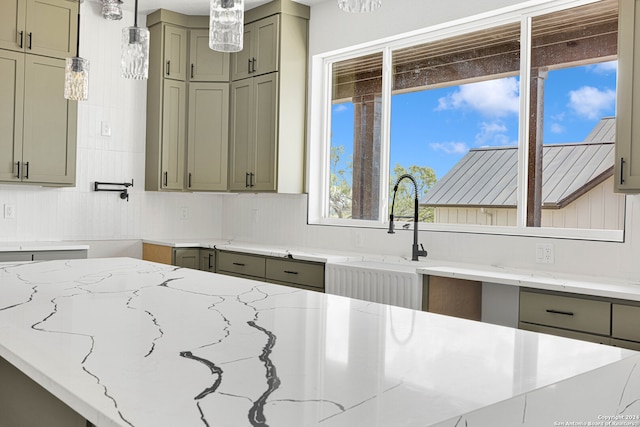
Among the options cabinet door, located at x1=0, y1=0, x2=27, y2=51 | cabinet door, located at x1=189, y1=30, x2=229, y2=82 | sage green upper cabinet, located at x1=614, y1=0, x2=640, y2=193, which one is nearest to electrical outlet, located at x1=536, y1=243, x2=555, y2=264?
sage green upper cabinet, located at x1=614, y1=0, x2=640, y2=193

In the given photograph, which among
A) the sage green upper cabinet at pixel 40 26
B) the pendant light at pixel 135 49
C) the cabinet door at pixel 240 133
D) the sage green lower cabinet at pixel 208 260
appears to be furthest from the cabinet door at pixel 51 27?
the pendant light at pixel 135 49

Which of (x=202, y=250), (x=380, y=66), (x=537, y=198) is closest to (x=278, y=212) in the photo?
(x=202, y=250)

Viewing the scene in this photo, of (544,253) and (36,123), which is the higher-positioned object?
(36,123)

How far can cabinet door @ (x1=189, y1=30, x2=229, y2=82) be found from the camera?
5.30 metres

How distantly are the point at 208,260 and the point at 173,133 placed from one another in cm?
117

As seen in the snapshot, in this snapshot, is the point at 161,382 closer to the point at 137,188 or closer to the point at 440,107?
the point at 440,107

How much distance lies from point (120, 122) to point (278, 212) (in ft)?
5.17

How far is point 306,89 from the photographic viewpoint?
509cm

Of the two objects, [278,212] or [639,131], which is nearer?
[639,131]

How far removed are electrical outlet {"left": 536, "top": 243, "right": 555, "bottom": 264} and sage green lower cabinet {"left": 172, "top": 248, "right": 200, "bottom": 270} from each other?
2766mm

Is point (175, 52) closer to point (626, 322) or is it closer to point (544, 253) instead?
point (544, 253)

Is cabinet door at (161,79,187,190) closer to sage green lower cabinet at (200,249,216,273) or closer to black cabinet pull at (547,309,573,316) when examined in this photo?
sage green lower cabinet at (200,249,216,273)

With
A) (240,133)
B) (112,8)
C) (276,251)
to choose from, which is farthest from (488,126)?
(112,8)

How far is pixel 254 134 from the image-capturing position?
5082 mm
